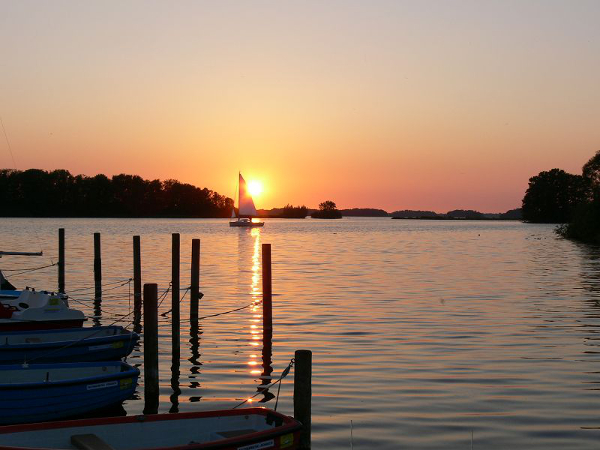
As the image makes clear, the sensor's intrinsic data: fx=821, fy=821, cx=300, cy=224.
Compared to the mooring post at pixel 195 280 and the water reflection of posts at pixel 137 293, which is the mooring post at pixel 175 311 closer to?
the mooring post at pixel 195 280

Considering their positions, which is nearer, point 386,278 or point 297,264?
point 386,278

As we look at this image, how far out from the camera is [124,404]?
1662 cm

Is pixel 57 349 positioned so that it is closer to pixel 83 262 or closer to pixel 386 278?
pixel 386 278

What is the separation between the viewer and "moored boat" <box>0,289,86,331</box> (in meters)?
22.2

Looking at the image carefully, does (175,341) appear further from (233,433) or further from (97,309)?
(97,309)

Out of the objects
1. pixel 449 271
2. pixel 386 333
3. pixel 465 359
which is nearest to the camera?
pixel 465 359

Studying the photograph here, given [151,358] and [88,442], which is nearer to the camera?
[88,442]

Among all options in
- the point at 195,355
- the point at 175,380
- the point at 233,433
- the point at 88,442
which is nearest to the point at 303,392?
the point at 233,433

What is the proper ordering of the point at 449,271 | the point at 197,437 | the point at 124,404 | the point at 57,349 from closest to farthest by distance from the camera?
the point at 197,437 < the point at 124,404 < the point at 57,349 < the point at 449,271

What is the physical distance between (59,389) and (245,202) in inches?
5489

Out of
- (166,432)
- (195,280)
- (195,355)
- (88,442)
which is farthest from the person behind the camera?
(195,280)

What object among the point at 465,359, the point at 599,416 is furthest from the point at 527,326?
the point at 599,416

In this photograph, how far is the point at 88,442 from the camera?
1130cm

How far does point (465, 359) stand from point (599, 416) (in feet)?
18.4
